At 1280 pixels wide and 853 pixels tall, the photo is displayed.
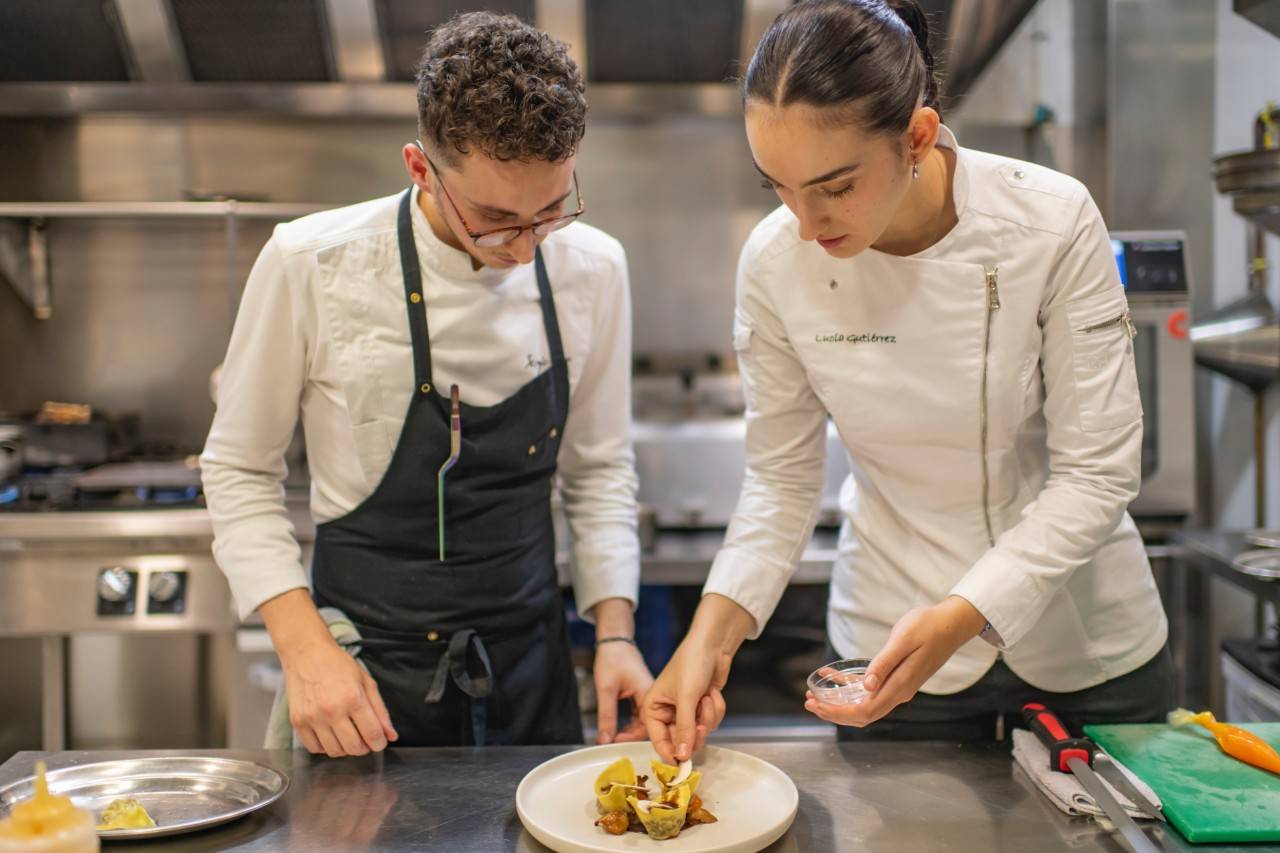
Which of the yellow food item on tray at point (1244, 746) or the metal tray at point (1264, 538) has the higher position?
the metal tray at point (1264, 538)

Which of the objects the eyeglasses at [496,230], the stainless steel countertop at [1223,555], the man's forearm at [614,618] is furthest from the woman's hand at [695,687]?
the stainless steel countertop at [1223,555]

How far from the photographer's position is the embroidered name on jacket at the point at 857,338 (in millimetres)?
1463

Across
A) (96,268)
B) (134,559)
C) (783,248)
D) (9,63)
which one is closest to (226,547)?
(783,248)

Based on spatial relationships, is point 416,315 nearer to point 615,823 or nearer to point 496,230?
point 496,230

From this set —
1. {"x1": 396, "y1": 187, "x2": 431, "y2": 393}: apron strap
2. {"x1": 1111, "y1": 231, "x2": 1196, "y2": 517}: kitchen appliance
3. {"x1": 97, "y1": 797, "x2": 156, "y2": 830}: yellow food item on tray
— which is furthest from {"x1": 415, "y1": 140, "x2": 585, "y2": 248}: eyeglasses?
{"x1": 1111, "y1": 231, "x2": 1196, "y2": 517}: kitchen appliance

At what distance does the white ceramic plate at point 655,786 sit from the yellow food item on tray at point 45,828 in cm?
41

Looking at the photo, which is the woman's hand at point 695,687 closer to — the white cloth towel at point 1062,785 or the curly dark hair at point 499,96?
the white cloth towel at point 1062,785

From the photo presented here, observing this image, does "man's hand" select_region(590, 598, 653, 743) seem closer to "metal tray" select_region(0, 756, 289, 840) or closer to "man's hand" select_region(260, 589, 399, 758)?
"man's hand" select_region(260, 589, 399, 758)

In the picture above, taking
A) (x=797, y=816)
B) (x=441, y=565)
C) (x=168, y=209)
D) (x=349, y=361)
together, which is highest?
(x=168, y=209)

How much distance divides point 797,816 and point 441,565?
2.05 ft

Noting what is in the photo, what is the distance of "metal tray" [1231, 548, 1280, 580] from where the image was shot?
7.19 ft

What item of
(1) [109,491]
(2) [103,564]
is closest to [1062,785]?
(2) [103,564]

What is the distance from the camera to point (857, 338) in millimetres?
1469

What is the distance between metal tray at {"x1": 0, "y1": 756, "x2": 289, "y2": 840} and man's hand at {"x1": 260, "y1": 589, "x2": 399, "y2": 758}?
8 centimetres
